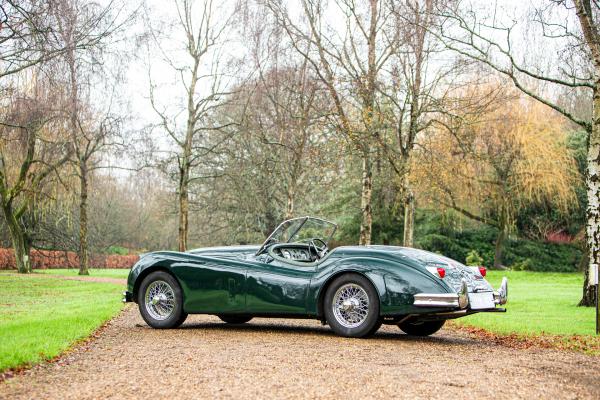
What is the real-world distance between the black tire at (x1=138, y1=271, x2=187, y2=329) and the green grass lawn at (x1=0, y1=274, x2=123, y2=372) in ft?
2.53

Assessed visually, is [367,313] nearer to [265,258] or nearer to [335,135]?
[265,258]

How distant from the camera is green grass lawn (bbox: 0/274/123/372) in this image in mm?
7694

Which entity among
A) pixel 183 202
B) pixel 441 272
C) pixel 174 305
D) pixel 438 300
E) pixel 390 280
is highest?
pixel 183 202

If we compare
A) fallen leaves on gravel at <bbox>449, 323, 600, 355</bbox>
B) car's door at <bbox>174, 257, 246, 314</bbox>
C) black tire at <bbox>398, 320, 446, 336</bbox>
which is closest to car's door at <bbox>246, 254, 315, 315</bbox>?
car's door at <bbox>174, 257, 246, 314</bbox>

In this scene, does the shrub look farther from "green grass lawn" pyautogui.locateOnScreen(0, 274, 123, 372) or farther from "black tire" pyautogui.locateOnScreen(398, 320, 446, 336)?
"black tire" pyautogui.locateOnScreen(398, 320, 446, 336)

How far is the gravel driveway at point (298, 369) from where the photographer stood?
5.83m

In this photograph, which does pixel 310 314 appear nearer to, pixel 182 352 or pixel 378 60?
pixel 182 352

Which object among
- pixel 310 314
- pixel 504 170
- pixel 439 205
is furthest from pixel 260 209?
pixel 310 314

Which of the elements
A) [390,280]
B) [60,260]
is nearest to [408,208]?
[390,280]

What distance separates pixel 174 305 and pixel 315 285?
7.16 ft

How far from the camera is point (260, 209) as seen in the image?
3922 centimetres

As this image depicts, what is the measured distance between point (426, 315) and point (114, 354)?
371 centimetres

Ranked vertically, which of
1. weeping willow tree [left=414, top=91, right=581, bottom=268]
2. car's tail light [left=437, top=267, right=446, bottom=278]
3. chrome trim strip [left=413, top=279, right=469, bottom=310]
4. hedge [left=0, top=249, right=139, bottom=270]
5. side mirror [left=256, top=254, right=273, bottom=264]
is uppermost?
weeping willow tree [left=414, top=91, right=581, bottom=268]

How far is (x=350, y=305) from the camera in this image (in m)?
9.54
